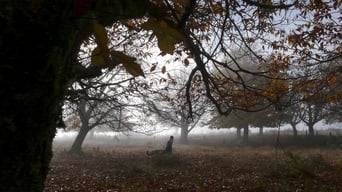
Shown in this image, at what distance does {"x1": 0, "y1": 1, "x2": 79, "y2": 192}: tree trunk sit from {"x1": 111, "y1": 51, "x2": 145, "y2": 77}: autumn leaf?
13.5 inches

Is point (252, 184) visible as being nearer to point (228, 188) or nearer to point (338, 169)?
point (228, 188)

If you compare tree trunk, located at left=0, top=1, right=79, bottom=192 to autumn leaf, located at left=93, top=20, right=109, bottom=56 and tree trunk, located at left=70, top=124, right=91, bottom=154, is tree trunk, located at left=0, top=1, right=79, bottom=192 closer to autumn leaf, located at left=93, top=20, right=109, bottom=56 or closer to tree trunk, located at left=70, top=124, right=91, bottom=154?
autumn leaf, located at left=93, top=20, right=109, bottom=56

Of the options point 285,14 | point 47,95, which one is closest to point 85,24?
point 47,95

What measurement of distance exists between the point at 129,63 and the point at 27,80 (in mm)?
383

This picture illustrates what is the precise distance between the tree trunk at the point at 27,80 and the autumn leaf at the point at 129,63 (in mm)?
343

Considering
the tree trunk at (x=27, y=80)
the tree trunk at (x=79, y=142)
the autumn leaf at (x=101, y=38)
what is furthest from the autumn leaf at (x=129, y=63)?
the tree trunk at (x=79, y=142)

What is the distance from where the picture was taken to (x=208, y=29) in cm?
619

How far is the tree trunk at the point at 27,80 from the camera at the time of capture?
2.89 ft

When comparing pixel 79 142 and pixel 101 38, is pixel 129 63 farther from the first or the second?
pixel 79 142

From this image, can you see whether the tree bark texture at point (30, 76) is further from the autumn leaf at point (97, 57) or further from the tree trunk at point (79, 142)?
the tree trunk at point (79, 142)

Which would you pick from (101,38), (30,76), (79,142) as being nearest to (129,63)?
(101,38)

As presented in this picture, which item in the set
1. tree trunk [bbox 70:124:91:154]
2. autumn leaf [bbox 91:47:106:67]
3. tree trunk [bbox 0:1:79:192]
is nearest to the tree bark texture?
tree trunk [bbox 0:1:79:192]

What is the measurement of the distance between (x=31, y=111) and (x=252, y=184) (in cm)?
855

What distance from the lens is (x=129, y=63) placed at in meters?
0.76
